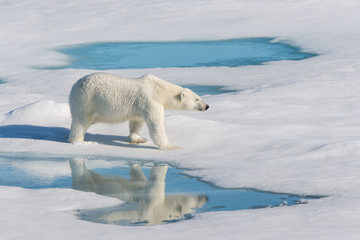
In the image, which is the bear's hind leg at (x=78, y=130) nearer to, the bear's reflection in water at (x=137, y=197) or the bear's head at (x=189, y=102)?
the bear's reflection in water at (x=137, y=197)

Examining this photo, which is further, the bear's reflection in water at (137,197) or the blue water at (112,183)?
the blue water at (112,183)

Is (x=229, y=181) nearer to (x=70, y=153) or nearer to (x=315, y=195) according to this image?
(x=315, y=195)

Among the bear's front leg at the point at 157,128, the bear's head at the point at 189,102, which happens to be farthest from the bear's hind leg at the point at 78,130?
the bear's head at the point at 189,102

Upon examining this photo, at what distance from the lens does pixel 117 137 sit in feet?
25.0

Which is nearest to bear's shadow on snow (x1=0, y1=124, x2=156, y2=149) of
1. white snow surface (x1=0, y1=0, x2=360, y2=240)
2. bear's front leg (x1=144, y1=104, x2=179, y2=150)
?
white snow surface (x1=0, y1=0, x2=360, y2=240)

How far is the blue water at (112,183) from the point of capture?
4891 millimetres

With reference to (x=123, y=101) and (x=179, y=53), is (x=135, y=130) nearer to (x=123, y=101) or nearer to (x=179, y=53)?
(x=123, y=101)

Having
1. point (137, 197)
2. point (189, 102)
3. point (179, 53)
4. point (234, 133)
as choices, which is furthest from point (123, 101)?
point (179, 53)

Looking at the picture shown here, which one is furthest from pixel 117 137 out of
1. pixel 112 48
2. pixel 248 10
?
pixel 248 10

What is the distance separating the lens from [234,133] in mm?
7285

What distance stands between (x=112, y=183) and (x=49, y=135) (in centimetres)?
214

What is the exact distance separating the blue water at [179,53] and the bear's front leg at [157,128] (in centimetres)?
718

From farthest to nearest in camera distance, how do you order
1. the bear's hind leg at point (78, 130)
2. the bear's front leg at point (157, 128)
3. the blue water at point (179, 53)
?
the blue water at point (179, 53) < the bear's hind leg at point (78, 130) < the bear's front leg at point (157, 128)

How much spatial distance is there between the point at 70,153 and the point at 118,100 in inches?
33.0
